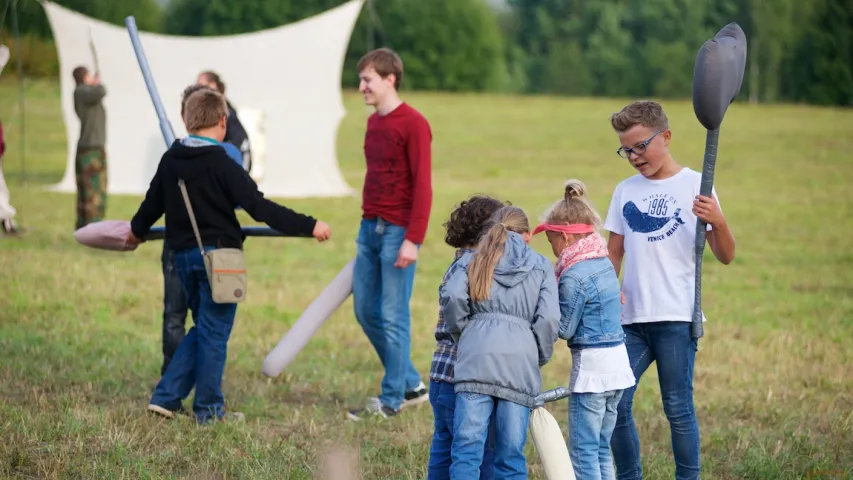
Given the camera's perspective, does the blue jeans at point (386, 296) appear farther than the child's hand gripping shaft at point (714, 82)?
Yes

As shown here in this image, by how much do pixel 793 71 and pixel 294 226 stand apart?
70.0 metres

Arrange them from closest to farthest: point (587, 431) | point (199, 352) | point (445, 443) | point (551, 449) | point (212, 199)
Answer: point (551, 449) → point (587, 431) → point (445, 443) → point (212, 199) → point (199, 352)

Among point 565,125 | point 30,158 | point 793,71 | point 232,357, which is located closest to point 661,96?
point 793,71

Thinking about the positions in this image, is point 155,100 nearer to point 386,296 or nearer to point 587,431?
point 386,296

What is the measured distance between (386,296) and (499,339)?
7.03 feet

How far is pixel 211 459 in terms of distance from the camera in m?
5.05

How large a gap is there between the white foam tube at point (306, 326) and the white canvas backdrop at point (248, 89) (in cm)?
1299

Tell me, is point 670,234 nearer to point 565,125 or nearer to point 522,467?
point 522,467

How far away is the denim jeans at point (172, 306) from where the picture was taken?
5.92 metres

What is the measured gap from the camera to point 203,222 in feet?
18.4

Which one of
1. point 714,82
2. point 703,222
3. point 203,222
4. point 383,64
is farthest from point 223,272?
point 714,82

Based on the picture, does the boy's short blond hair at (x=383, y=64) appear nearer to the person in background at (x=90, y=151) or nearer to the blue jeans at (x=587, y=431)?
the blue jeans at (x=587, y=431)

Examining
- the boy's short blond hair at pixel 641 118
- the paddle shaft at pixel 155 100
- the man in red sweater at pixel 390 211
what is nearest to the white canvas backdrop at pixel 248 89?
the paddle shaft at pixel 155 100

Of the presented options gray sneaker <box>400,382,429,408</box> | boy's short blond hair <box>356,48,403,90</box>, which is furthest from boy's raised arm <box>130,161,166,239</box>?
gray sneaker <box>400,382,429,408</box>
